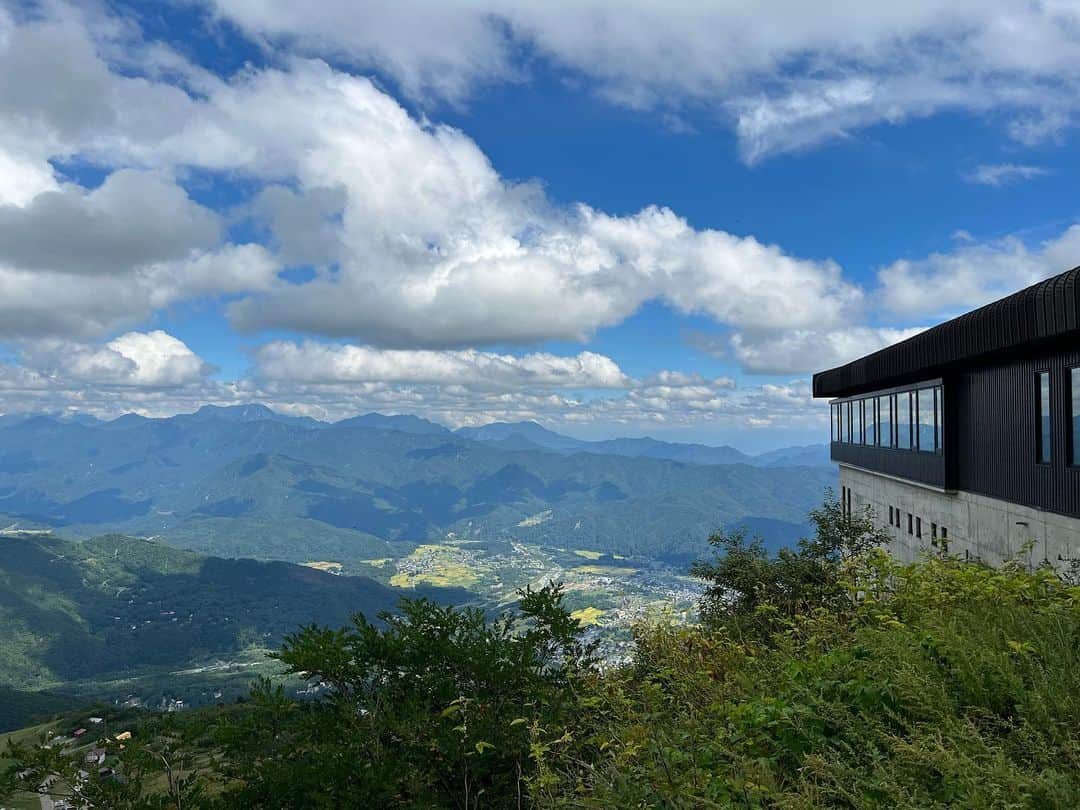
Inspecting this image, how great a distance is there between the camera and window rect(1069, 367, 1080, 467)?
50.2ft

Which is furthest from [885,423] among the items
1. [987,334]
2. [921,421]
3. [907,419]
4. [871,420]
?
[987,334]

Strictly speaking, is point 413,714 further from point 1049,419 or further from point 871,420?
point 871,420

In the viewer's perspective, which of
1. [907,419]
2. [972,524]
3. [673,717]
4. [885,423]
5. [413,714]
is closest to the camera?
[673,717]

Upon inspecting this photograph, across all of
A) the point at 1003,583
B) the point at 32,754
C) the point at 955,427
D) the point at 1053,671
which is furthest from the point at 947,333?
the point at 32,754

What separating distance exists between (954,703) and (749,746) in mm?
1575

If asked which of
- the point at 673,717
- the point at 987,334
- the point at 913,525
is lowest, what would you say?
the point at 913,525

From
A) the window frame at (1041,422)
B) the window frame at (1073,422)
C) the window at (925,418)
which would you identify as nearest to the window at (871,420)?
the window at (925,418)

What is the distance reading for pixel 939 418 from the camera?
22359mm

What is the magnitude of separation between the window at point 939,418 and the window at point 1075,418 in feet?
20.3

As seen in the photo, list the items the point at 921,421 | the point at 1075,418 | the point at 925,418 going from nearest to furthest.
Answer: the point at 1075,418
the point at 925,418
the point at 921,421

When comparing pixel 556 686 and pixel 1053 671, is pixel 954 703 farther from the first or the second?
pixel 556 686

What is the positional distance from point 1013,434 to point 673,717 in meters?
16.3

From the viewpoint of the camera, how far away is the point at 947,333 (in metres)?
19.8

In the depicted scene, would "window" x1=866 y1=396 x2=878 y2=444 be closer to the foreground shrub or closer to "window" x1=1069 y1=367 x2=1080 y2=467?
"window" x1=1069 y1=367 x2=1080 y2=467
